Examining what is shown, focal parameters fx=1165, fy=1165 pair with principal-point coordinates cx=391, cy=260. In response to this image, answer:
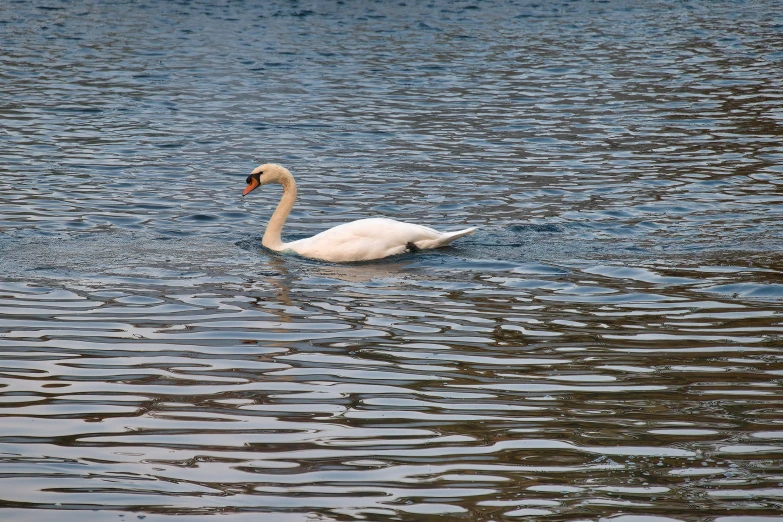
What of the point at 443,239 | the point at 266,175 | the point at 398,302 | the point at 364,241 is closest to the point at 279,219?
the point at 266,175

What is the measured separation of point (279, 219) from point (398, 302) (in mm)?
2965

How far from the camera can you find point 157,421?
6473 millimetres

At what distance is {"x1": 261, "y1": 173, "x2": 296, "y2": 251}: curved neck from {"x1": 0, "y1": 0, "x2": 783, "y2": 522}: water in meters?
0.17

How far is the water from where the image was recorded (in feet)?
18.7

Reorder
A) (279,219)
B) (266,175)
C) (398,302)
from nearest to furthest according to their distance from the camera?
(398,302) → (279,219) → (266,175)

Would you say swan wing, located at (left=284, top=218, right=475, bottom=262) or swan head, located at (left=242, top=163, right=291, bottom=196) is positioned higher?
swan head, located at (left=242, top=163, right=291, bottom=196)

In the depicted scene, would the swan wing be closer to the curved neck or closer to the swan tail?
the swan tail

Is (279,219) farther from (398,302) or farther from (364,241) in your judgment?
(398,302)

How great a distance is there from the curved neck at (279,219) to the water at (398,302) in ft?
0.57

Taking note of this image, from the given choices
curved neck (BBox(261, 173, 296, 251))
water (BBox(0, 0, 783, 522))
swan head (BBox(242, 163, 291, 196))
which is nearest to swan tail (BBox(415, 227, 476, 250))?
water (BBox(0, 0, 783, 522))

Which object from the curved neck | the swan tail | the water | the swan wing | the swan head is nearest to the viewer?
the water

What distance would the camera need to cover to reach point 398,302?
9453 mm

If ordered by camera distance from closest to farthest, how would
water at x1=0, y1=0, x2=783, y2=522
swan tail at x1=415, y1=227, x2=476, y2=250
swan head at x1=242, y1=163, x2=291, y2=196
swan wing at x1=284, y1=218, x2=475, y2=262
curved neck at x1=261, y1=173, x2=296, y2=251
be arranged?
water at x1=0, y1=0, x2=783, y2=522, swan wing at x1=284, y1=218, x2=475, y2=262, swan tail at x1=415, y1=227, x2=476, y2=250, curved neck at x1=261, y1=173, x2=296, y2=251, swan head at x1=242, y1=163, x2=291, y2=196

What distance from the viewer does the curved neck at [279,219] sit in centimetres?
1182
